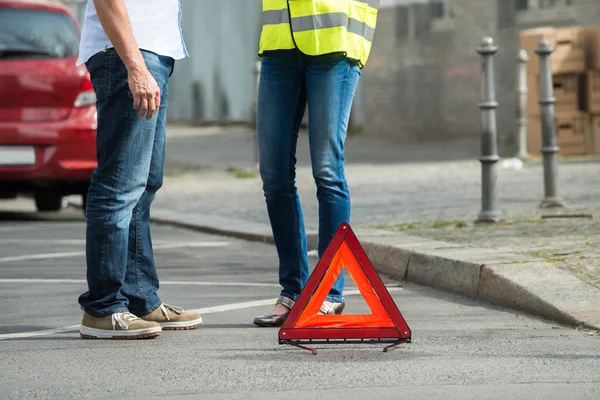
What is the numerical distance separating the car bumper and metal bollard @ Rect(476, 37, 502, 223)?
3269 millimetres

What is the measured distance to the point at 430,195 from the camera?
449 inches

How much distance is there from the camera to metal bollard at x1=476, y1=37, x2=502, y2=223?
28.1 ft

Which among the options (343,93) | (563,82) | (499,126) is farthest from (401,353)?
(499,126)

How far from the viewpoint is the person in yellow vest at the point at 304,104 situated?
5.40m

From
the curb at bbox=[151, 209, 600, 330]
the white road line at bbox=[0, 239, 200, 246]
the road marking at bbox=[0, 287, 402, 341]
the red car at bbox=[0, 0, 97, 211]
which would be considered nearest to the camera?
the road marking at bbox=[0, 287, 402, 341]

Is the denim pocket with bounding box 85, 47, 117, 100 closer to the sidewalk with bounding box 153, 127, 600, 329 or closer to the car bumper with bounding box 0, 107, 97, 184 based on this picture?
the sidewalk with bounding box 153, 127, 600, 329

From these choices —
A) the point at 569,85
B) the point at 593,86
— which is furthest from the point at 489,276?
the point at 569,85

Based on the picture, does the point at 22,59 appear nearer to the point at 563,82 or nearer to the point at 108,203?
the point at 108,203

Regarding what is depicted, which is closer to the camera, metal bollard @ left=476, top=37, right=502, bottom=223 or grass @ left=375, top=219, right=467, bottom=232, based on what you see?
grass @ left=375, top=219, right=467, bottom=232

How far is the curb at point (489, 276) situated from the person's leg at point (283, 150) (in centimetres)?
102

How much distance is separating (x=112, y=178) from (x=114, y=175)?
1 cm

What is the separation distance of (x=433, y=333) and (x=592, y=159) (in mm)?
10352

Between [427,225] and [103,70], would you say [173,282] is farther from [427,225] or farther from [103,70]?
[103,70]

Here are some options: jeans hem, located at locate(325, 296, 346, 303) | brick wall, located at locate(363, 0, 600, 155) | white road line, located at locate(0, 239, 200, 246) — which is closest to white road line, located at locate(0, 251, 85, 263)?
white road line, located at locate(0, 239, 200, 246)
